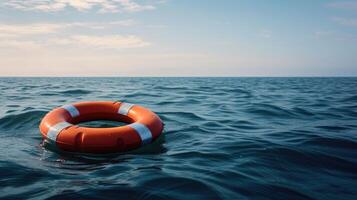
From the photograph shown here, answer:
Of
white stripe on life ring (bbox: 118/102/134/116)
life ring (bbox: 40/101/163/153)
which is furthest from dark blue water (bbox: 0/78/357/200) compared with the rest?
white stripe on life ring (bbox: 118/102/134/116)

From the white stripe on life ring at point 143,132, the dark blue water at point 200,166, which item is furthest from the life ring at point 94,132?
the dark blue water at point 200,166

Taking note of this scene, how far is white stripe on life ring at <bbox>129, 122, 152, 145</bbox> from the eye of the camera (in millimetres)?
4862

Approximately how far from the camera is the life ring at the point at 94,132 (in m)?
4.54

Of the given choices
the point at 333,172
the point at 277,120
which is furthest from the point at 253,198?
the point at 277,120

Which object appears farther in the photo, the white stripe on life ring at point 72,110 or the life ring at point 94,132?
the white stripe on life ring at point 72,110

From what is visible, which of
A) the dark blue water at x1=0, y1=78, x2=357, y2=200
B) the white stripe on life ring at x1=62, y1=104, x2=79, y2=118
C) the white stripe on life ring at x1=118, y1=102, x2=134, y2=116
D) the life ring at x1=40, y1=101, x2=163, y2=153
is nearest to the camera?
the dark blue water at x1=0, y1=78, x2=357, y2=200

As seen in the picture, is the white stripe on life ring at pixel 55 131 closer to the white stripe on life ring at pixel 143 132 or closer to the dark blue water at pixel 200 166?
the dark blue water at pixel 200 166

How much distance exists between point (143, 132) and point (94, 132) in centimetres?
71

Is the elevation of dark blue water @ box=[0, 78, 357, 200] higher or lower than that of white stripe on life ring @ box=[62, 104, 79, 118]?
lower

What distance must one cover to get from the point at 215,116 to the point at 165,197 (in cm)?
528

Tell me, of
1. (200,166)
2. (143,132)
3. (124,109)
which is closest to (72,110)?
(124,109)

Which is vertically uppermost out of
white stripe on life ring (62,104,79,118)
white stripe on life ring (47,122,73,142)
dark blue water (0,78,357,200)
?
white stripe on life ring (62,104,79,118)

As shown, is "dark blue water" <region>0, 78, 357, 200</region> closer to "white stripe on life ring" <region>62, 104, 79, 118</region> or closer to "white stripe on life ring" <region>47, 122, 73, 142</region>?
"white stripe on life ring" <region>47, 122, 73, 142</region>

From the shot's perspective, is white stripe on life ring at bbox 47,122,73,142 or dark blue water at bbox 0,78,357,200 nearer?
dark blue water at bbox 0,78,357,200
